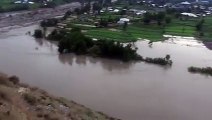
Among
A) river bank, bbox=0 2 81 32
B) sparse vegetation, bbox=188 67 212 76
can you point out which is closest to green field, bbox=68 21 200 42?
river bank, bbox=0 2 81 32

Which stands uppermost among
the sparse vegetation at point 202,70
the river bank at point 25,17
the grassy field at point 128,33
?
the river bank at point 25,17

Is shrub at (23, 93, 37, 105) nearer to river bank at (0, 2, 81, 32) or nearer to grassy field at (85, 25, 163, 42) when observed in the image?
grassy field at (85, 25, 163, 42)

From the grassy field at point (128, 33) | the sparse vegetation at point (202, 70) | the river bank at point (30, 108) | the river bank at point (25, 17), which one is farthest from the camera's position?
the river bank at point (25, 17)

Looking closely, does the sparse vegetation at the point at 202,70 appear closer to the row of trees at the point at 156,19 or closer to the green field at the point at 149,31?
the green field at the point at 149,31

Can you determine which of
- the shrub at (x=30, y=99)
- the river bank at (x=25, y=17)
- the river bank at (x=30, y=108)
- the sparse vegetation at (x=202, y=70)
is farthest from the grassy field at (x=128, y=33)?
the shrub at (x=30, y=99)

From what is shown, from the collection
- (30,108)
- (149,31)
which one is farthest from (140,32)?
(30,108)

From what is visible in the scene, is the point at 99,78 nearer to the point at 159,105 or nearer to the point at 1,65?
the point at 159,105

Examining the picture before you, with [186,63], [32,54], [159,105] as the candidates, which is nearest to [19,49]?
[32,54]

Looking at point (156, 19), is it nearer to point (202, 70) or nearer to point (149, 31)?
point (149, 31)

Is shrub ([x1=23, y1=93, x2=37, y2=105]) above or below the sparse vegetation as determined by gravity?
above
